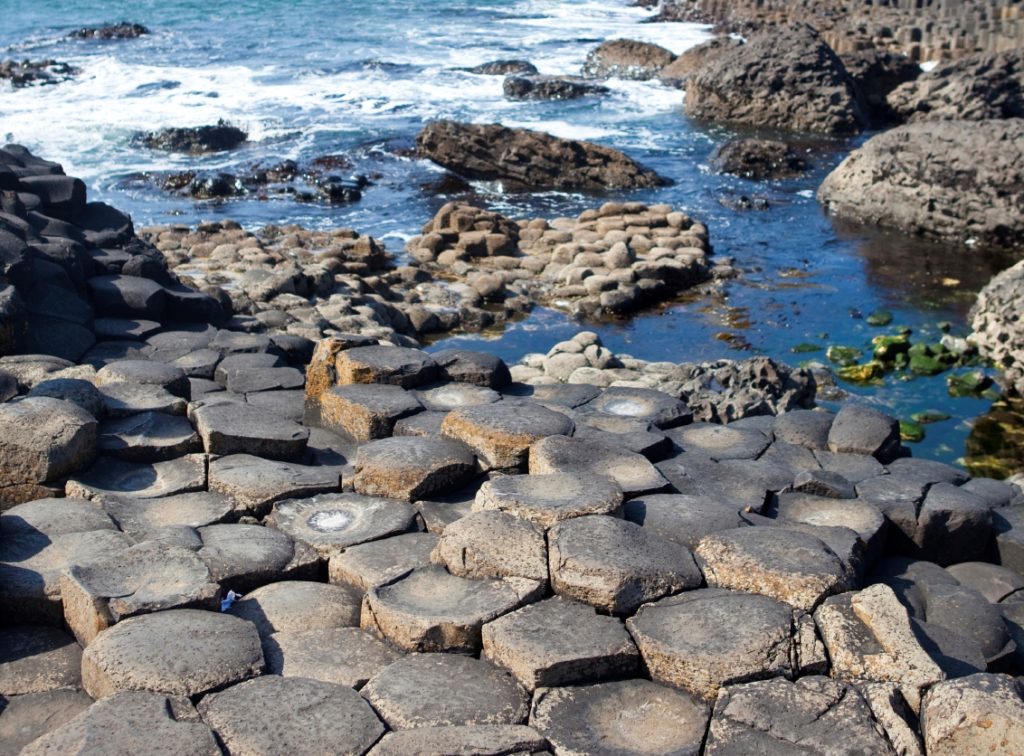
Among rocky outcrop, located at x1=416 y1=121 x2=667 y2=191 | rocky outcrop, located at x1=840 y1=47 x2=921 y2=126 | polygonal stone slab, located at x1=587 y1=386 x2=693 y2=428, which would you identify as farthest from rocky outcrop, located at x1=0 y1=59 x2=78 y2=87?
polygonal stone slab, located at x1=587 y1=386 x2=693 y2=428

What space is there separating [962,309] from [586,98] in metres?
17.4

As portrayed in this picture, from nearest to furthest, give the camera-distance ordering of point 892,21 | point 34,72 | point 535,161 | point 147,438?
1. point 147,438
2. point 535,161
3. point 34,72
4. point 892,21

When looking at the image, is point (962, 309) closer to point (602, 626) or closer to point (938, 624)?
point (938, 624)

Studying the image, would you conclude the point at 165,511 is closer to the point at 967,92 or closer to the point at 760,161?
the point at 760,161

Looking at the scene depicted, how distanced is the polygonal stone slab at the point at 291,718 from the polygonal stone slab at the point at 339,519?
1299 mm

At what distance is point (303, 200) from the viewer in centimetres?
1958

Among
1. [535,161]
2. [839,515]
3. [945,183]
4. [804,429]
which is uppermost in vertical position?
[839,515]

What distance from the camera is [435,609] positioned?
4.83m

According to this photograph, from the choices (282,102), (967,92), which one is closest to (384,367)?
(967,92)

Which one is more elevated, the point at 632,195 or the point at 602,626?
the point at 602,626

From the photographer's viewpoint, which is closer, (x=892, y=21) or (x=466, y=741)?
(x=466, y=741)

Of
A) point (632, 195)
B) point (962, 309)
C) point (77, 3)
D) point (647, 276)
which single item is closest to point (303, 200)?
point (632, 195)

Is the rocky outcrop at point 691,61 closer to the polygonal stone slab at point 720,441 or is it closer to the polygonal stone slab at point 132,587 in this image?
the polygonal stone slab at point 720,441

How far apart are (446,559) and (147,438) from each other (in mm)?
2378
